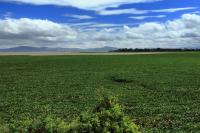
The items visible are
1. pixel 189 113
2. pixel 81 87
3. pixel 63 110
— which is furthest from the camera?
pixel 81 87

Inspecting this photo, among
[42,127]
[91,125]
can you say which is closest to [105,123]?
[91,125]

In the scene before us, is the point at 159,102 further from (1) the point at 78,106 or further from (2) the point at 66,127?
(2) the point at 66,127

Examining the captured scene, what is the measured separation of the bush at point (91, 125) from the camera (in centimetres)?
923

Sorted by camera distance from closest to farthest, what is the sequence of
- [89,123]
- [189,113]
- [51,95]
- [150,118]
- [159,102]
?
1. [89,123]
2. [150,118]
3. [189,113]
4. [159,102]
5. [51,95]

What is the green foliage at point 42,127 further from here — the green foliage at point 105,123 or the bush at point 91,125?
the green foliage at point 105,123

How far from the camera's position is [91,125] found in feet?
30.5

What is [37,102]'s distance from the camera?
2770cm

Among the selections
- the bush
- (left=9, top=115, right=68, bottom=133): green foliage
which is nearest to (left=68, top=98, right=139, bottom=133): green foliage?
the bush

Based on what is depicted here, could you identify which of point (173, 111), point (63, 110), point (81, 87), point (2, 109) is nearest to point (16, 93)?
point (81, 87)

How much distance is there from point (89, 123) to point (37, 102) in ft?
61.7

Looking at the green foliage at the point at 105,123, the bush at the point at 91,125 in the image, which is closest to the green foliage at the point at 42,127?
the bush at the point at 91,125

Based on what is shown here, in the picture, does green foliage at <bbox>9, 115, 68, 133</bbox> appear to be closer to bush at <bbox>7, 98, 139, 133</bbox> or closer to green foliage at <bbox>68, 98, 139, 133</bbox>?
bush at <bbox>7, 98, 139, 133</bbox>

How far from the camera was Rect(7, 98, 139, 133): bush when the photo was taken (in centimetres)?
923

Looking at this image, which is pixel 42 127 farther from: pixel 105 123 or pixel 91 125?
pixel 105 123
